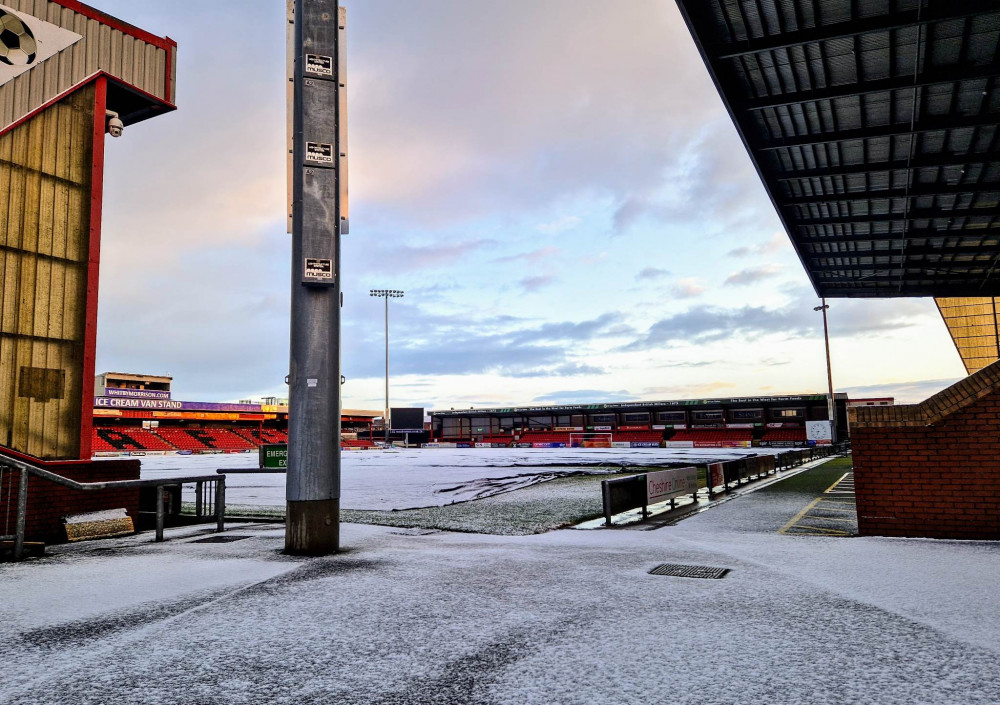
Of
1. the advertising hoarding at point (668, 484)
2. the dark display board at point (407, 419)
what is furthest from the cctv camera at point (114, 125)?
the dark display board at point (407, 419)

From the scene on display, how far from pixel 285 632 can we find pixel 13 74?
10761mm

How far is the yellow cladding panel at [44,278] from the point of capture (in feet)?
33.3

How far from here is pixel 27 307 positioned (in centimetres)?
1034

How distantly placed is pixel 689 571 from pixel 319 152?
729cm

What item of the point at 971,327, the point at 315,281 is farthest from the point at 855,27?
the point at 971,327

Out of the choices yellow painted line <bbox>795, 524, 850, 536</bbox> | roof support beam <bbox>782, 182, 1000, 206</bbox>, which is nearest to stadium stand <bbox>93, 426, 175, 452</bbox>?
roof support beam <bbox>782, 182, 1000, 206</bbox>

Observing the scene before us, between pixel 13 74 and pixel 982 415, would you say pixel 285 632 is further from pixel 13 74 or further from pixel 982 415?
pixel 13 74

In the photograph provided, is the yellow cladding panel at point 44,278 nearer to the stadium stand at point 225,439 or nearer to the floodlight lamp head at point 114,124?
the floodlight lamp head at point 114,124

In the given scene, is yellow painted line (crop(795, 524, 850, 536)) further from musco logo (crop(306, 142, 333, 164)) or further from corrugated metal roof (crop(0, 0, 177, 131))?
corrugated metal roof (crop(0, 0, 177, 131))

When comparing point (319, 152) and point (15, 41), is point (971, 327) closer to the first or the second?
point (319, 152)

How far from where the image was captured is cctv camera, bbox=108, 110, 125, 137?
1217cm

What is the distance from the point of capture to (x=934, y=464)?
976cm

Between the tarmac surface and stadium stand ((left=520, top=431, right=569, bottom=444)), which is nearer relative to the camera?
the tarmac surface

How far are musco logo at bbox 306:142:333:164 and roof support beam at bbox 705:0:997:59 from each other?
34.5 feet
